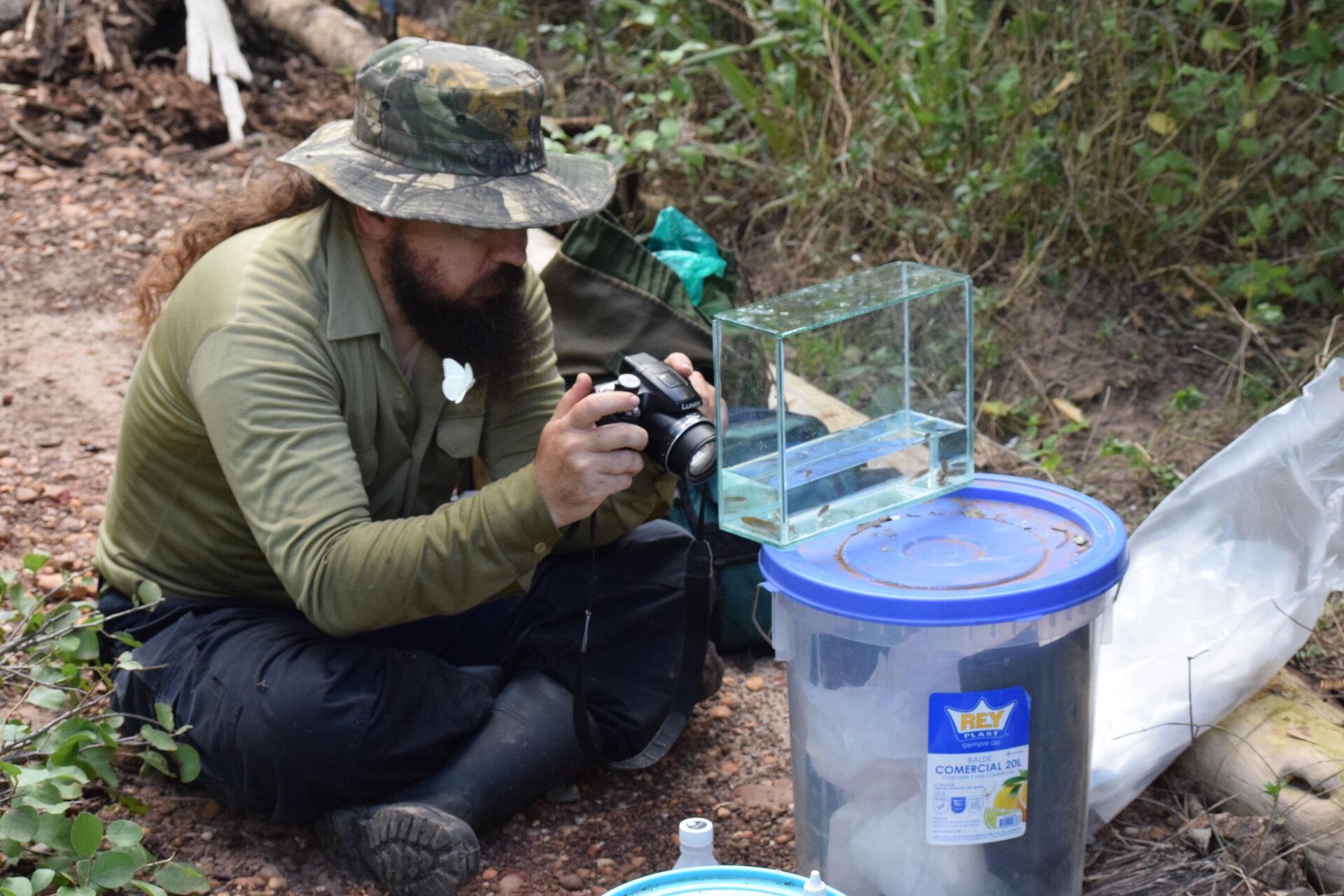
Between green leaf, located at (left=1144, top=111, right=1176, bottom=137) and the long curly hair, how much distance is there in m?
2.35

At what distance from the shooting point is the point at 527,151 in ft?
→ 7.27

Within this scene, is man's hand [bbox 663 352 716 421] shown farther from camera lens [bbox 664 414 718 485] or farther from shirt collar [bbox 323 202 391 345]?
shirt collar [bbox 323 202 391 345]

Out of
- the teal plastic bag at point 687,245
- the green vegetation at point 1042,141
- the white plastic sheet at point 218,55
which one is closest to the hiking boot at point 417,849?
the teal plastic bag at point 687,245

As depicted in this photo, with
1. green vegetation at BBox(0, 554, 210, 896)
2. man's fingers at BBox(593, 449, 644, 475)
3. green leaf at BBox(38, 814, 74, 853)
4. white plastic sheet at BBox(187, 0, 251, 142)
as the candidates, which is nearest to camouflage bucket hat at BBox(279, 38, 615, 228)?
man's fingers at BBox(593, 449, 644, 475)

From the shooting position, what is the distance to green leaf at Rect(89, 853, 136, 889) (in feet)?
6.16

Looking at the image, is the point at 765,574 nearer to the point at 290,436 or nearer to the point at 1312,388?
the point at 290,436

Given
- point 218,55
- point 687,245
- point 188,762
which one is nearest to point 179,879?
point 188,762

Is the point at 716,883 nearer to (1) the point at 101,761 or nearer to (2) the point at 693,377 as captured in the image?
(2) the point at 693,377

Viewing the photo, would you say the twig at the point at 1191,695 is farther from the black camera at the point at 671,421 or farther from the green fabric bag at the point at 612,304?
the green fabric bag at the point at 612,304

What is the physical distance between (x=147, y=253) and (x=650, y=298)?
266 centimetres

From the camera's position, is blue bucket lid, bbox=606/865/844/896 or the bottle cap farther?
the bottle cap

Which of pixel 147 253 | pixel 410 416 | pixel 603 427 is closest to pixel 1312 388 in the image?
pixel 603 427

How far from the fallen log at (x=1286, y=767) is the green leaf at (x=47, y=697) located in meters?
1.78

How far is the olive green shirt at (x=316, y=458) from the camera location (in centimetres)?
200
